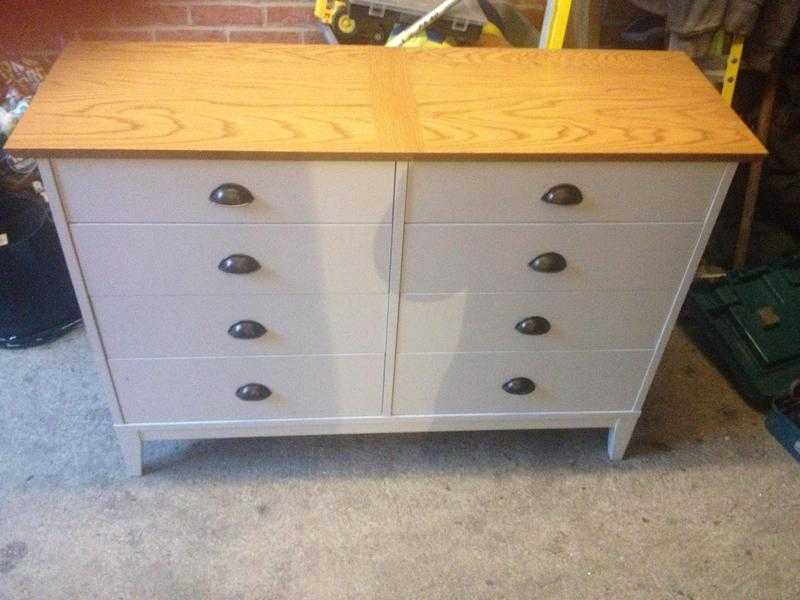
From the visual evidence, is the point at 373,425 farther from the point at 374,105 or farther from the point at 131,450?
the point at 374,105

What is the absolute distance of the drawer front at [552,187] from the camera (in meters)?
1.15

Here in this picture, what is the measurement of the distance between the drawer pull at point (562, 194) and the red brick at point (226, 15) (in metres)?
0.88

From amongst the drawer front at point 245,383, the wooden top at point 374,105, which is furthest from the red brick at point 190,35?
the drawer front at point 245,383

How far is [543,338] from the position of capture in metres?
1.41

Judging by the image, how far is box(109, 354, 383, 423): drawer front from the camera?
1.37 metres

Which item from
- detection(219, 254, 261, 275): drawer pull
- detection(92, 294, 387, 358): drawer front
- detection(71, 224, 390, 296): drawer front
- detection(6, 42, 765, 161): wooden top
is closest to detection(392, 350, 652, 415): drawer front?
detection(92, 294, 387, 358): drawer front

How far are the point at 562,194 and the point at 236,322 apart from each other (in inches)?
24.3

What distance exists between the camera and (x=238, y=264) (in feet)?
3.96

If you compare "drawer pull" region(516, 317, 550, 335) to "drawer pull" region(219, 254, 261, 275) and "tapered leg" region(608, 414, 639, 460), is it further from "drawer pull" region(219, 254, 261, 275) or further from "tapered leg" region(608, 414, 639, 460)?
"drawer pull" region(219, 254, 261, 275)

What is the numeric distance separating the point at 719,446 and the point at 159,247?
51.4 inches

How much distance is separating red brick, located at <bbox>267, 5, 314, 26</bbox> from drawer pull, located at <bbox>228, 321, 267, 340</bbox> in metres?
0.77

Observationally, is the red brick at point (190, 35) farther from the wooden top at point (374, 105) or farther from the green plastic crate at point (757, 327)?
the green plastic crate at point (757, 327)

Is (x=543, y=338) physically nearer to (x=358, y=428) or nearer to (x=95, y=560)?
(x=358, y=428)

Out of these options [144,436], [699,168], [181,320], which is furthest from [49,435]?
[699,168]
